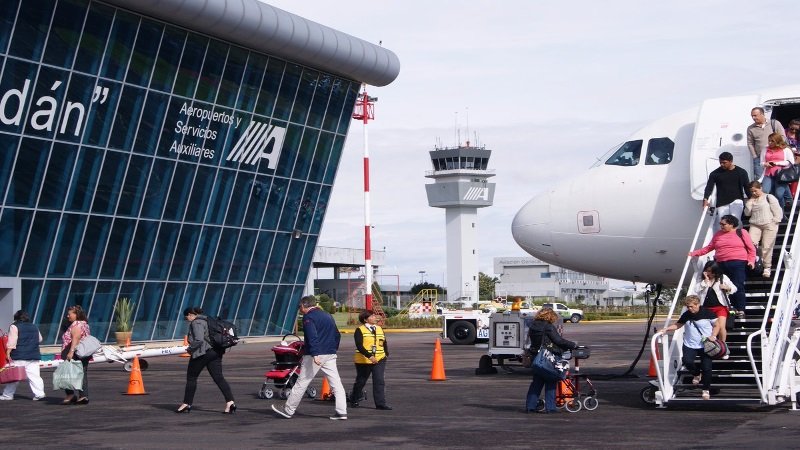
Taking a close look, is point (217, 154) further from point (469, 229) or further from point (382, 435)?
point (469, 229)

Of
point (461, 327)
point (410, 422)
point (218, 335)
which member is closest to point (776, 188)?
point (410, 422)

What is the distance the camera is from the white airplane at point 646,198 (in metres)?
20.4

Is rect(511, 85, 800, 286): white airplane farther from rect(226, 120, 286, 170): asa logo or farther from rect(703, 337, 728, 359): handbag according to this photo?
rect(226, 120, 286, 170): asa logo

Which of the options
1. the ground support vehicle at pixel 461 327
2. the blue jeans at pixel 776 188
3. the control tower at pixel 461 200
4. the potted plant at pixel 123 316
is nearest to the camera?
the blue jeans at pixel 776 188

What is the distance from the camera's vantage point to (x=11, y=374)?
72.3 feet

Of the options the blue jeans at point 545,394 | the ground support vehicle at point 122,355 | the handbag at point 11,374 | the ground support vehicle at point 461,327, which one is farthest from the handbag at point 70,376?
the ground support vehicle at point 461,327

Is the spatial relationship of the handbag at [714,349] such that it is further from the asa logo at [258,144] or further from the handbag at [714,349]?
the asa logo at [258,144]

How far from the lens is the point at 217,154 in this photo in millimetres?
48906

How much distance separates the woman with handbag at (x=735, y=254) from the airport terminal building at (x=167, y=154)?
90.8 feet

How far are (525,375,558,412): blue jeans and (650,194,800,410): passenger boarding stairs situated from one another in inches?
60.2

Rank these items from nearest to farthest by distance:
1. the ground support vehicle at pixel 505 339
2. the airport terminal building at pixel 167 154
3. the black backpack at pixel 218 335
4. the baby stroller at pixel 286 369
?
1. the black backpack at pixel 218 335
2. the baby stroller at pixel 286 369
3. the ground support vehicle at pixel 505 339
4. the airport terminal building at pixel 167 154

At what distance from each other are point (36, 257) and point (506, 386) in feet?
78.8

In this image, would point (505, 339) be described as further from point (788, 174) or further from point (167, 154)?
point (167, 154)

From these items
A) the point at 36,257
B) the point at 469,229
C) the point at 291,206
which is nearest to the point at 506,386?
the point at 36,257
